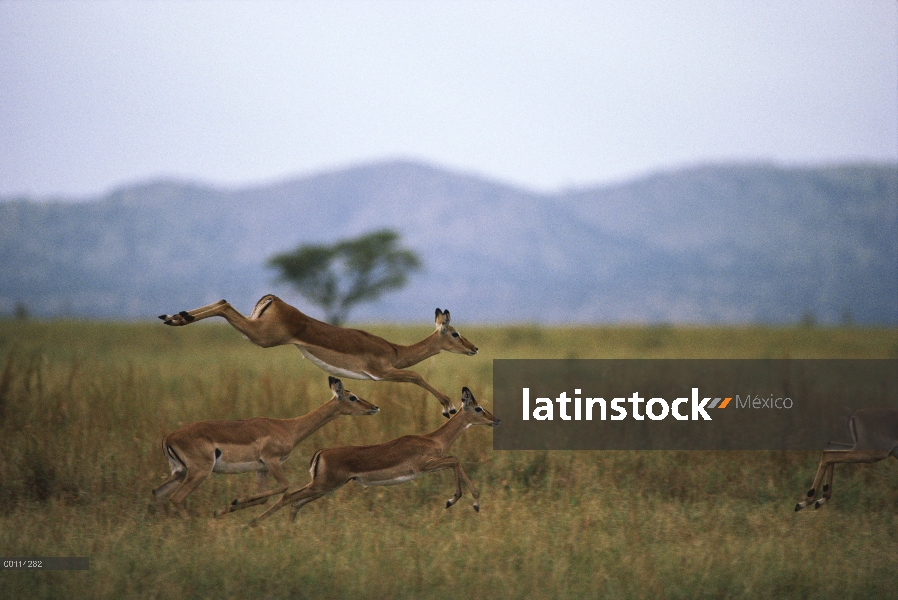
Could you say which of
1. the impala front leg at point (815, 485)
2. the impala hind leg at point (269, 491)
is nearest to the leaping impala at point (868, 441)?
the impala front leg at point (815, 485)

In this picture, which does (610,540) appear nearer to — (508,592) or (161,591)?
(508,592)

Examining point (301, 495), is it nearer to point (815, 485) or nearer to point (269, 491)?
point (269, 491)

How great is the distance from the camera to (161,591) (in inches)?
284

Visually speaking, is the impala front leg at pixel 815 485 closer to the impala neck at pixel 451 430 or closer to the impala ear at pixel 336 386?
the impala neck at pixel 451 430

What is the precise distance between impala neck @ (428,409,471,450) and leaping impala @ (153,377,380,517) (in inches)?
21.1

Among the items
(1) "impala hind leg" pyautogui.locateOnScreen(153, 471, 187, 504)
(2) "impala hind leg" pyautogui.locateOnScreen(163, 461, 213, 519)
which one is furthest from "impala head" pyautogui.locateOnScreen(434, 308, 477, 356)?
(1) "impala hind leg" pyautogui.locateOnScreen(153, 471, 187, 504)

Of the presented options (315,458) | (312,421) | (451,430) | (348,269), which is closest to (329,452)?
(315,458)

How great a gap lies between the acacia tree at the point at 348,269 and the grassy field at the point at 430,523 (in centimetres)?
4781

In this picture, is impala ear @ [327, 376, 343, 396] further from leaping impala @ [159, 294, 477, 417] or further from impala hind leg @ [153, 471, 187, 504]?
impala hind leg @ [153, 471, 187, 504]

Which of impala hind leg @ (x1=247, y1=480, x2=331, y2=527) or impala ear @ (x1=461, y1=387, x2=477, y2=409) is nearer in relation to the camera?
impala ear @ (x1=461, y1=387, x2=477, y2=409)

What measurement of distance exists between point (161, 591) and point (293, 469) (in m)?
3.56

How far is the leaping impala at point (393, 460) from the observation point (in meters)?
7.16

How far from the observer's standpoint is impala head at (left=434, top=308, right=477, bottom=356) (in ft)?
21.4

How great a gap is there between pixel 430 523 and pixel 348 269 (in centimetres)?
5414
